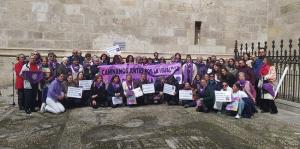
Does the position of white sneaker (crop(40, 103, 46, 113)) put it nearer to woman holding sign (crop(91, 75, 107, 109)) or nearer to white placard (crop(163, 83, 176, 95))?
woman holding sign (crop(91, 75, 107, 109))

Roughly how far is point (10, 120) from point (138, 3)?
7095 mm

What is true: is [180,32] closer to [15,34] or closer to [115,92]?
[115,92]

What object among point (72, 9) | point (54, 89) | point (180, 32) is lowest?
point (54, 89)

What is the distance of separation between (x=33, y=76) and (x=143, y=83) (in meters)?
2.97

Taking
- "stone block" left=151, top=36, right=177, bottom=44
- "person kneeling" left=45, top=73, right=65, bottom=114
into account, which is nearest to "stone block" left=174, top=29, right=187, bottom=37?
"stone block" left=151, top=36, right=177, bottom=44

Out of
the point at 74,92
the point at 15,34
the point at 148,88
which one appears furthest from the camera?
the point at 15,34

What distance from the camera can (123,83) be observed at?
35.8 feet

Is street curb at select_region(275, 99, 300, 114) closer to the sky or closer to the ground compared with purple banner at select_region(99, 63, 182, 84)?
closer to the ground

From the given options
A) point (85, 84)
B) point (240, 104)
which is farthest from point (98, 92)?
point (240, 104)

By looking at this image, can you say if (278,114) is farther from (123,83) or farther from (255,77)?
(123,83)

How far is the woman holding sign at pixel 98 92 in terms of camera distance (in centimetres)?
1060

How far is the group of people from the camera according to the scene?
9867 millimetres

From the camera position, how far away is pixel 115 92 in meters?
10.8

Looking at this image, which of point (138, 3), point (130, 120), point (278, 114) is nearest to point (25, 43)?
point (138, 3)
